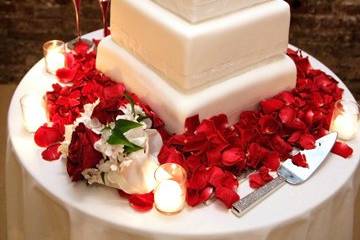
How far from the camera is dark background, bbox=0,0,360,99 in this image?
2504 mm

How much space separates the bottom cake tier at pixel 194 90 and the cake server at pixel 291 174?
0.68ft

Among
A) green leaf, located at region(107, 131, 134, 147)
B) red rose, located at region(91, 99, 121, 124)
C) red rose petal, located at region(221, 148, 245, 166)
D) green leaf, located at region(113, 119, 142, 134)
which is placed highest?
green leaf, located at region(113, 119, 142, 134)

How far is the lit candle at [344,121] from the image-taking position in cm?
135

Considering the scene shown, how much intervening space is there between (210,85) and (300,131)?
25 centimetres

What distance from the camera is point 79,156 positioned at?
1.13m

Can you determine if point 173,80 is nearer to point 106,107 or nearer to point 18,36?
point 106,107

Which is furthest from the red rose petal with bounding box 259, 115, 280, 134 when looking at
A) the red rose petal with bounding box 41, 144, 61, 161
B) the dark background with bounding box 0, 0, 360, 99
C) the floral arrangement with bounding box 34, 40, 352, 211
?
the dark background with bounding box 0, 0, 360, 99

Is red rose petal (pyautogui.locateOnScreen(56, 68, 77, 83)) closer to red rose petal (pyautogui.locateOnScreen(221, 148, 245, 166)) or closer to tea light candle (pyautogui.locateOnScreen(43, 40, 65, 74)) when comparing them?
tea light candle (pyautogui.locateOnScreen(43, 40, 65, 74))

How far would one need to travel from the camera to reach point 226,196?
3.77 ft

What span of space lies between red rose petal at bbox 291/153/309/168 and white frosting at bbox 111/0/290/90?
266mm

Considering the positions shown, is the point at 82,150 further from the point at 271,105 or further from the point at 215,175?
the point at 271,105

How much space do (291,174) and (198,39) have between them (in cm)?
38

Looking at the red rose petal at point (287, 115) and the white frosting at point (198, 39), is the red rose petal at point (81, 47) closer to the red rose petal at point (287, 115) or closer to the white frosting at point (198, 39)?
the white frosting at point (198, 39)

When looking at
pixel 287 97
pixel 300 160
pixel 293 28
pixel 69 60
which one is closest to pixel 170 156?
pixel 300 160
